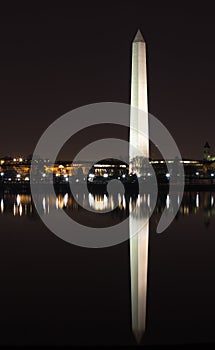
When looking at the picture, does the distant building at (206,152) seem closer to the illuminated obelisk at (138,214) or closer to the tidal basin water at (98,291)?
the illuminated obelisk at (138,214)

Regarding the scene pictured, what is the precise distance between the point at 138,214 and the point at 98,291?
16107mm

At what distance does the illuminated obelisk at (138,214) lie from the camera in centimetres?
1161

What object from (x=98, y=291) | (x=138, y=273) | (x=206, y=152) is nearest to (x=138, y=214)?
(x=138, y=273)

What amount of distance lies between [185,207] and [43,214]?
7302 millimetres

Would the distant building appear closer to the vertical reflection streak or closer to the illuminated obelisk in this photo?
the illuminated obelisk

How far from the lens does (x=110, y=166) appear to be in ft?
382

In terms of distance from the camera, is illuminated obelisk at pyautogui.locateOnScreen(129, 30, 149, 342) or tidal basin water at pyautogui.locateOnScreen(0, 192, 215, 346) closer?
tidal basin water at pyautogui.locateOnScreen(0, 192, 215, 346)

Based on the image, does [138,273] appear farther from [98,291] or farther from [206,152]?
[206,152]

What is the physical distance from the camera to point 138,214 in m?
28.7

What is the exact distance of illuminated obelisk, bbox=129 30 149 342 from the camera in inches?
457

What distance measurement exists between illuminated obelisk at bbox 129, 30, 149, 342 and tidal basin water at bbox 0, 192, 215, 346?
13cm

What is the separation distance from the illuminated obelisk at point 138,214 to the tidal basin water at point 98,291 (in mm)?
130

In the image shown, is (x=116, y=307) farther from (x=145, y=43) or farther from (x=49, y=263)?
(x=145, y=43)

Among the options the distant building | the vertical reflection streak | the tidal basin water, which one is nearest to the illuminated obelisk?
the vertical reflection streak
